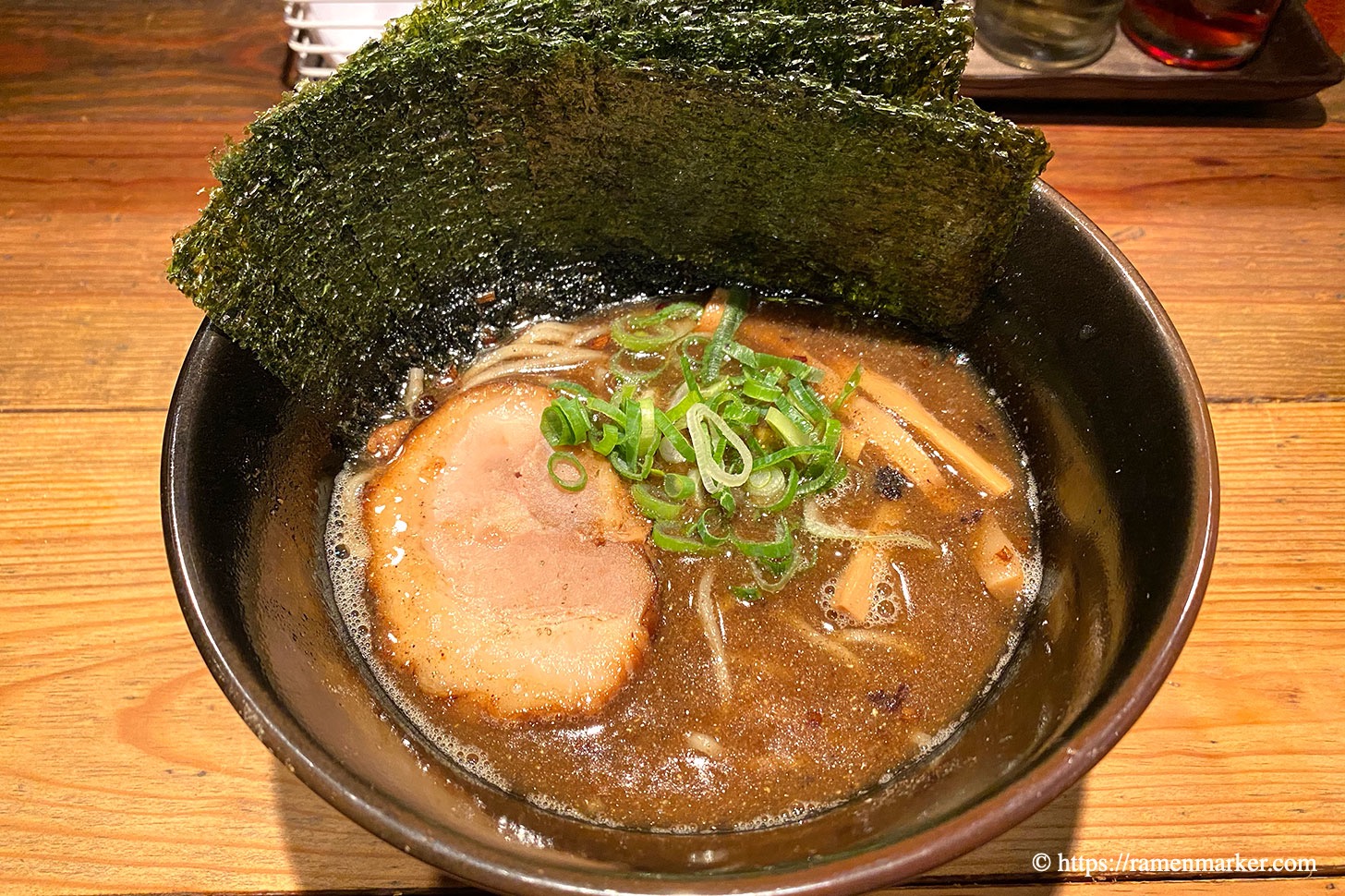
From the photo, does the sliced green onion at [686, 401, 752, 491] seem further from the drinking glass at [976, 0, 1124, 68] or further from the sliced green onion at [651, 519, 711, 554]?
the drinking glass at [976, 0, 1124, 68]

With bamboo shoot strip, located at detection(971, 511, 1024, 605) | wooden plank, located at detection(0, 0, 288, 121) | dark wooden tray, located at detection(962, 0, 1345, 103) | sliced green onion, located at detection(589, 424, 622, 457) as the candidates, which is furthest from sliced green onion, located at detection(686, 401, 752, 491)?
wooden plank, located at detection(0, 0, 288, 121)

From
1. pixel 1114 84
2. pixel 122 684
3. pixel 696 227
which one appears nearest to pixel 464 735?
pixel 122 684

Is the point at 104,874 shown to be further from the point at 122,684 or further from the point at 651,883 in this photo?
the point at 651,883

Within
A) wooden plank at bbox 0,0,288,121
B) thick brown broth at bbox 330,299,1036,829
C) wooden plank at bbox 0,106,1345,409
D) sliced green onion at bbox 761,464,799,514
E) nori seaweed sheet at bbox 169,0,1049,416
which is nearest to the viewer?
thick brown broth at bbox 330,299,1036,829

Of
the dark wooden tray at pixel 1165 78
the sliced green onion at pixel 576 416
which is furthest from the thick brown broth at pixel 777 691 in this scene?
the dark wooden tray at pixel 1165 78

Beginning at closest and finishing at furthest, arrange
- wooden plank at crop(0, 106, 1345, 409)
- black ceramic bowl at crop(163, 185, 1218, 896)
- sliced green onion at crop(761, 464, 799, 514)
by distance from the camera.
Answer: black ceramic bowl at crop(163, 185, 1218, 896) → sliced green onion at crop(761, 464, 799, 514) → wooden plank at crop(0, 106, 1345, 409)

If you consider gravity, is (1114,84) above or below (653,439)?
above

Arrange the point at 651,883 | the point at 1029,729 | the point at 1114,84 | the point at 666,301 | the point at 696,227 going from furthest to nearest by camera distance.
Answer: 1. the point at 1114,84
2. the point at 666,301
3. the point at 696,227
4. the point at 1029,729
5. the point at 651,883
